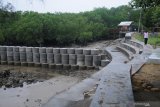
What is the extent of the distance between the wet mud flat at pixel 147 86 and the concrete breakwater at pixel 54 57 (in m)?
13.5

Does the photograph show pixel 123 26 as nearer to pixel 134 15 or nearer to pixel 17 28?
pixel 134 15

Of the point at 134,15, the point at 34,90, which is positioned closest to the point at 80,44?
the point at 134,15

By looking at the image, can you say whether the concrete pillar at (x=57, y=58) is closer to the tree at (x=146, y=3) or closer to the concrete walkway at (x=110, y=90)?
the concrete walkway at (x=110, y=90)

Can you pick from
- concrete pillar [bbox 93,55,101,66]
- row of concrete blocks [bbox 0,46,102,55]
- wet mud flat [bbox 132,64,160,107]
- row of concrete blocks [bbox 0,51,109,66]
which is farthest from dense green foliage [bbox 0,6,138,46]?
wet mud flat [bbox 132,64,160,107]

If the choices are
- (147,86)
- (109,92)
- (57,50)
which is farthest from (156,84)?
(57,50)

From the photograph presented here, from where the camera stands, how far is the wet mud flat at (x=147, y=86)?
8598 millimetres

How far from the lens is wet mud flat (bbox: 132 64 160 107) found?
8598 mm

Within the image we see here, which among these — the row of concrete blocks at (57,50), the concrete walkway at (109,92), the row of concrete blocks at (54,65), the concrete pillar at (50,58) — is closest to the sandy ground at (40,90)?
the row of concrete blocks at (54,65)

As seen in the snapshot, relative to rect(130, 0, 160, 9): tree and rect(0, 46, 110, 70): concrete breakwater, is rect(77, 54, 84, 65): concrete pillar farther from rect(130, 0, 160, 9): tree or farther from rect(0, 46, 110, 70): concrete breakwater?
rect(130, 0, 160, 9): tree

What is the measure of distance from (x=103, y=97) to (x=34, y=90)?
13060mm

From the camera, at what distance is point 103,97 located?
740 cm

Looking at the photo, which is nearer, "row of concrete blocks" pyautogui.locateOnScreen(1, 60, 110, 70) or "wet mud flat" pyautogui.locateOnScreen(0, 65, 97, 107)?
"wet mud flat" pyautogui.locateOnScreen(0, 65, 97, 107)

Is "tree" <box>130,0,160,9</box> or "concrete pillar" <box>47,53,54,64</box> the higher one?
"tree" <box>130,0,160,9</box>

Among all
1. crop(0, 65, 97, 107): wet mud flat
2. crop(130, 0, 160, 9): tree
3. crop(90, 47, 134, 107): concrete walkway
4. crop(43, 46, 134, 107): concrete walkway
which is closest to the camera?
crop(90, 47, 134, 107): concrete walkway
